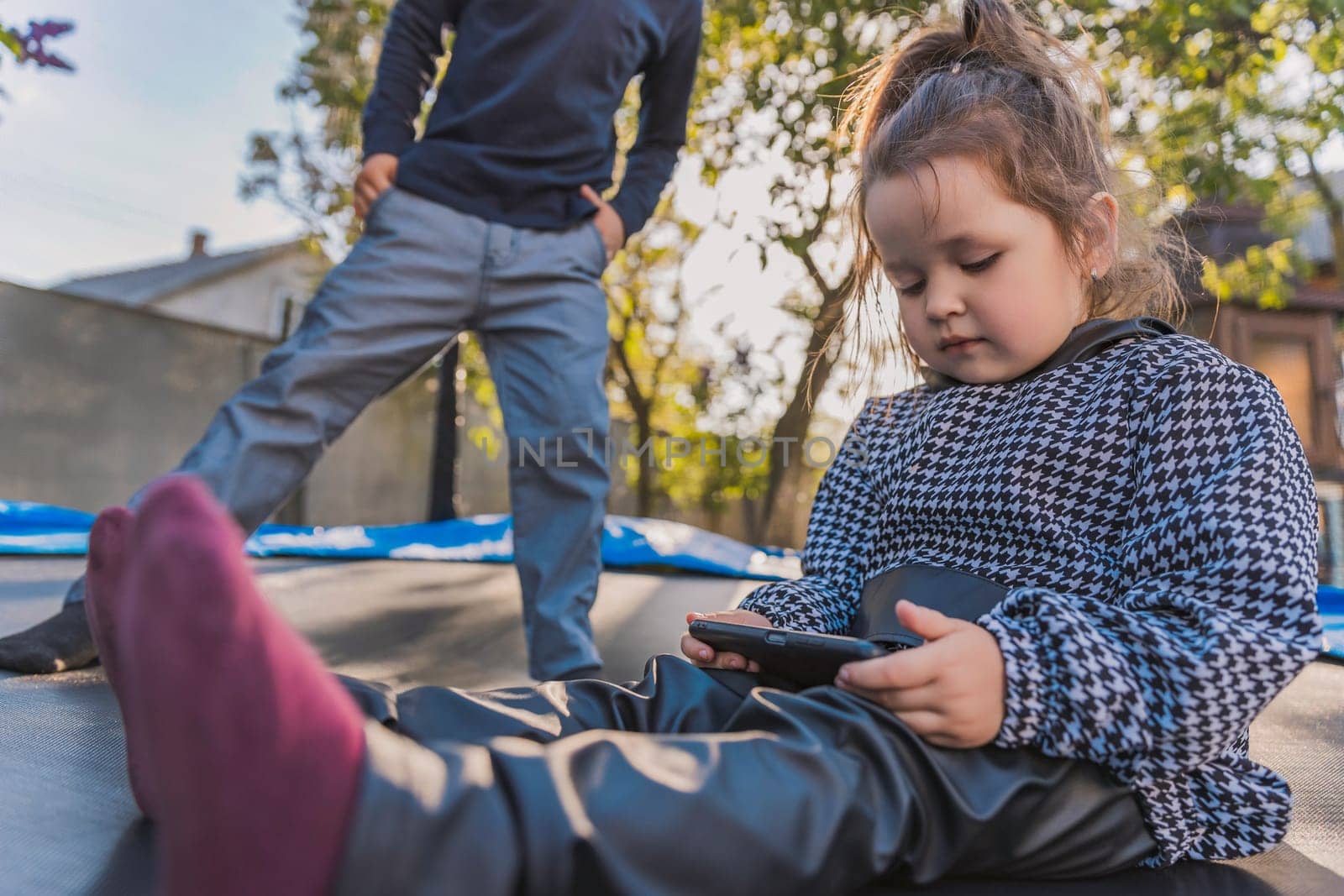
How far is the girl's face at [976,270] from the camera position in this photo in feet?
2.65

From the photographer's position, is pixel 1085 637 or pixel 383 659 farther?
pixel 383 659

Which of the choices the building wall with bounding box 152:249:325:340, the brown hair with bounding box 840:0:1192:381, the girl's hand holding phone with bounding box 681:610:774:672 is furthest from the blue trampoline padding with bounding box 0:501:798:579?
the building wall with bounding box 152:249:325:340

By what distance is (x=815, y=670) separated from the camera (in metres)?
0.66

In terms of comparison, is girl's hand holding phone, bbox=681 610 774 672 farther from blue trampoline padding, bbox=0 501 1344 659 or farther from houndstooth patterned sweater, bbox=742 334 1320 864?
blue trampoline padding, bbox=0 501 1344 659

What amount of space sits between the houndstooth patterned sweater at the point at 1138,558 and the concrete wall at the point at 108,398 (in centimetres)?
329

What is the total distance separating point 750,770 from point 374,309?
3.29 ft

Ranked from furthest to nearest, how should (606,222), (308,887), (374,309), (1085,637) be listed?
(606,222), (374,309), (1085,637), (308,887)

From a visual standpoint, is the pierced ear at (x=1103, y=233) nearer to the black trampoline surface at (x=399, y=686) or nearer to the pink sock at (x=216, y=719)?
the black trampoline surface at (x=399, y=686)

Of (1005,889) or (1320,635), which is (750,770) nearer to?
(1005,889)

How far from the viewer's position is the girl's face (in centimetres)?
81

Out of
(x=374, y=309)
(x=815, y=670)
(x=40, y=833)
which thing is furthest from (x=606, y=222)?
(x=40, y=833)

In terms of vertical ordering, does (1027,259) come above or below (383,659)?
above

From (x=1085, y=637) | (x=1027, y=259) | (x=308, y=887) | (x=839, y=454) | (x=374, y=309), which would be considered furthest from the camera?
(x=374, y=309)

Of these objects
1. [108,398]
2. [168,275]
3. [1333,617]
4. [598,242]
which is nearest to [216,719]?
[598,242]
